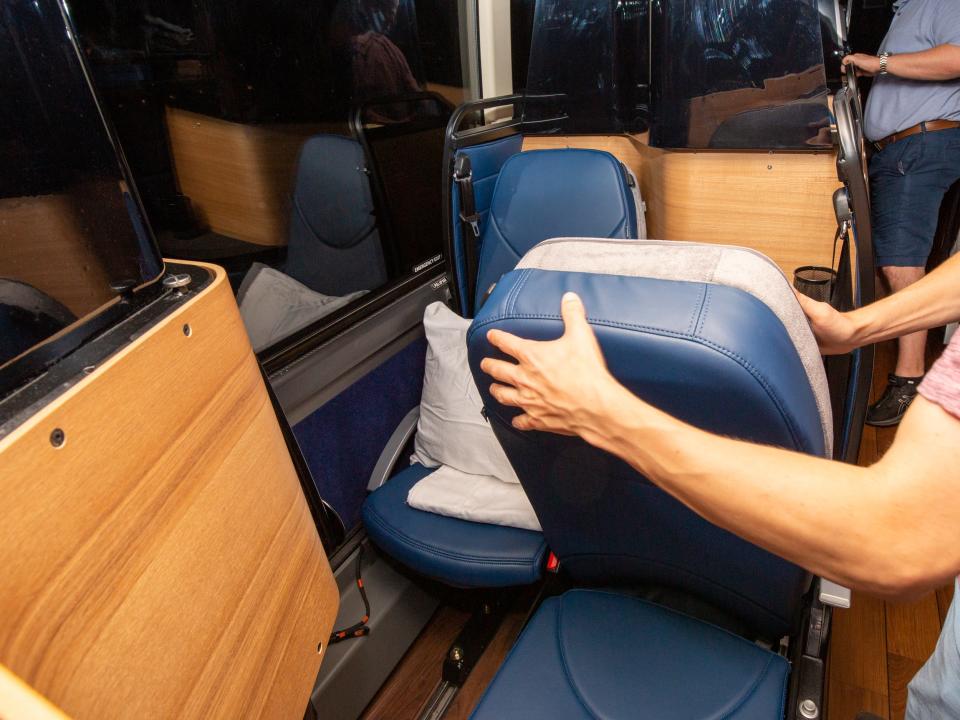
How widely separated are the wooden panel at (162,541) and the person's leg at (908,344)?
2493 mm

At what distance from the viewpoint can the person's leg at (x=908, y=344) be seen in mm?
2271

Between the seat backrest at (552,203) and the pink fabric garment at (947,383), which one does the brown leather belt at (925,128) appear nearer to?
the seat backrest at (552,203)

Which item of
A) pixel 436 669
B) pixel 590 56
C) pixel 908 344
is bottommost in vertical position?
pixel 436 669

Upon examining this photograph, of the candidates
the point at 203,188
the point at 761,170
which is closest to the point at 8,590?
the point at 203,188

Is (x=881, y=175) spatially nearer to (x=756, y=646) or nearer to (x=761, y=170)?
(x=761, y=170)

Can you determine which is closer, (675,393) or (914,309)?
(675,393)

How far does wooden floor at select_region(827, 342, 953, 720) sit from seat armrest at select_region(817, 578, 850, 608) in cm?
71

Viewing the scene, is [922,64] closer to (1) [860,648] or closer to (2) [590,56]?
(2) [590,56]

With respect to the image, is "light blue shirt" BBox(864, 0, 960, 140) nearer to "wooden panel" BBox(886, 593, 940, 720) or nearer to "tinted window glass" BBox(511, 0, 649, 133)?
"tinted window glass" BBox(511, 0, 649, 133)

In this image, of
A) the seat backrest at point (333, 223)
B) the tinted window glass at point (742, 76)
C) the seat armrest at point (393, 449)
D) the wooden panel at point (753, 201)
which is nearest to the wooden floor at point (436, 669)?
the seat armrest at point (393, 449)

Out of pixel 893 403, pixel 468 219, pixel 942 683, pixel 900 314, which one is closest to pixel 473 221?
pixel 468 219

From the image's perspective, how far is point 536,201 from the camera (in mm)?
1715

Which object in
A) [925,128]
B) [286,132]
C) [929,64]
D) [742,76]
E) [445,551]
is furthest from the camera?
[925,128]

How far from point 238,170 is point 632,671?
1.42 metres
